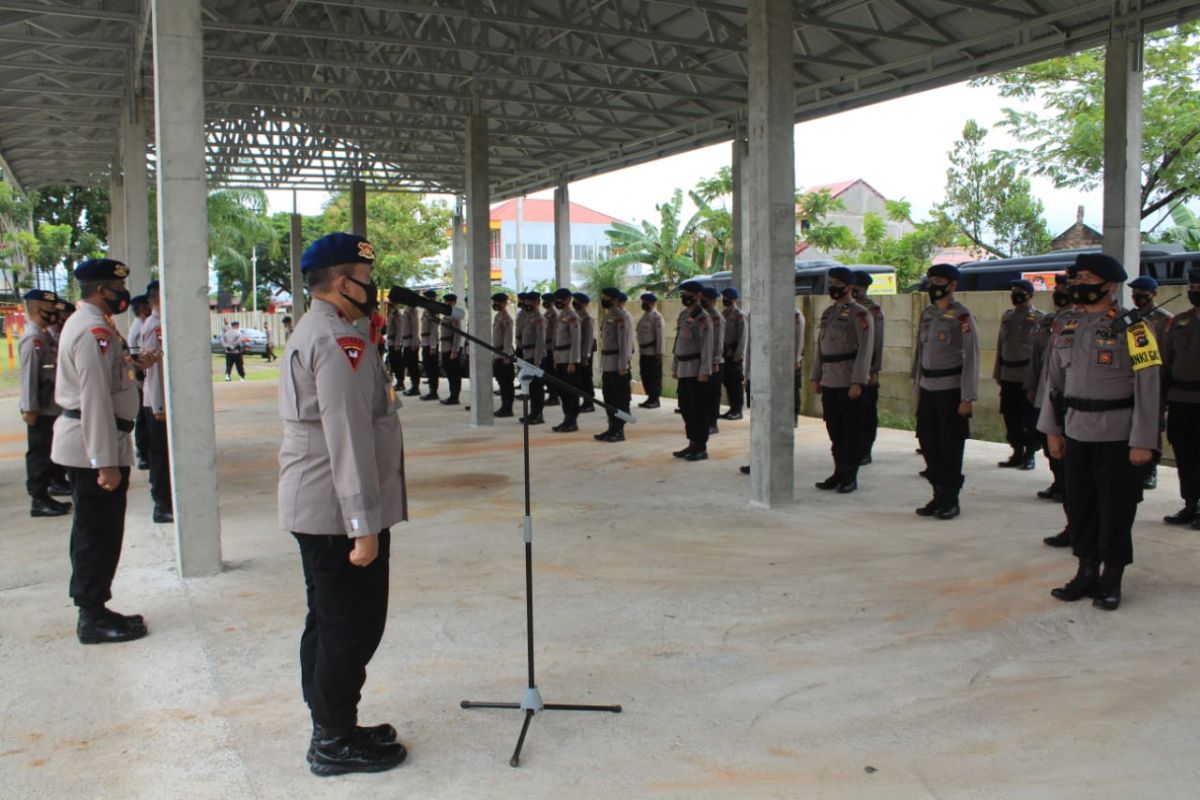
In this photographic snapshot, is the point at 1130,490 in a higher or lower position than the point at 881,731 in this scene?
higher

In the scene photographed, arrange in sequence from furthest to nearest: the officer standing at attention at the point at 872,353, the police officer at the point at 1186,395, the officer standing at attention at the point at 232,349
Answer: the officer standing at attention at the point at 232,349 → the officer standing at attention at the point at 872,353 → the police officer at the point at 1186,395

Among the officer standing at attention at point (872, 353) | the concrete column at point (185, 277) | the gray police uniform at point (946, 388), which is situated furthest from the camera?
the officer standing at attention at point (872, 353)

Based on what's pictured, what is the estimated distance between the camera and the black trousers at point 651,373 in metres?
13.6

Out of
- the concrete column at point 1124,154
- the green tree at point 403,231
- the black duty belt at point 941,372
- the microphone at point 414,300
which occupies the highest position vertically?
the green tree at point 403,231

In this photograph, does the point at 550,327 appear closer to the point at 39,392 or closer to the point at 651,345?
the point at 651,345

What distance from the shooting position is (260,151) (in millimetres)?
18391

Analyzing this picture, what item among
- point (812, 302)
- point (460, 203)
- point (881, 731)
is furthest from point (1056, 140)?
point (881, 731)

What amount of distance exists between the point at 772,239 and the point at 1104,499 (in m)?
3.20

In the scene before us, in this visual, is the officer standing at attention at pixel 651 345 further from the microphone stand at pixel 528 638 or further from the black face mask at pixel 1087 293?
the microphone stand at pixel 528 638

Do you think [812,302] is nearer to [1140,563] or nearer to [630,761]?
[1140,563]

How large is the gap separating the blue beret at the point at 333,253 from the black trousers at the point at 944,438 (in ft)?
16.2

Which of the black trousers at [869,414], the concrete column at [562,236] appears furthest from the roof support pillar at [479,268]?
the concrete column at [562,236]

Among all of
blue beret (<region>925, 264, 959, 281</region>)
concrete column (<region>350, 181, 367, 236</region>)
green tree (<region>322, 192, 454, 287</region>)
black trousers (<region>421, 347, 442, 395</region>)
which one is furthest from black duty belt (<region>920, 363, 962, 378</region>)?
green tree (<region>322, 192, 454, 287</region>)

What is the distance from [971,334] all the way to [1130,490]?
7.03 feet
